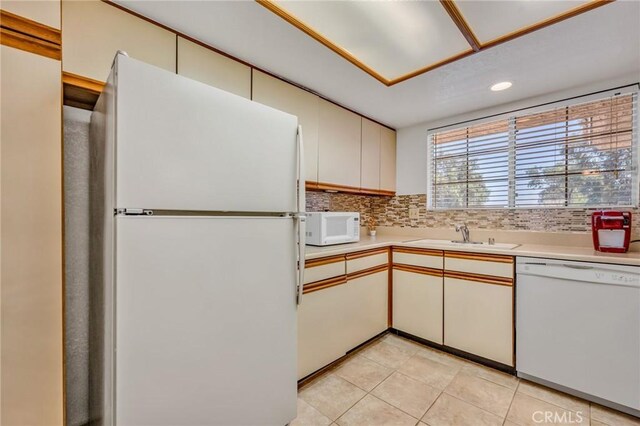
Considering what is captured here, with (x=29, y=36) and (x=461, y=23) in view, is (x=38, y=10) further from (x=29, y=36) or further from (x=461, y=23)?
(x=461, y=23)

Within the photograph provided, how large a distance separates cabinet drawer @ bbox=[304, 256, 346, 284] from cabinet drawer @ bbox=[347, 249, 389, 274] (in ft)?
0.28

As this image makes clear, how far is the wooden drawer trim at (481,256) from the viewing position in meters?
2.03

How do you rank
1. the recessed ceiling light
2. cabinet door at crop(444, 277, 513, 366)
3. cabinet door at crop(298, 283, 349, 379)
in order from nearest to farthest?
cabinet door at crop(298, 283, 349, 379) → cabinet door at crop(444, 277, 513, 366) → the recessed ceiling light

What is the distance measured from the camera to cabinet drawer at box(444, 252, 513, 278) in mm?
2025

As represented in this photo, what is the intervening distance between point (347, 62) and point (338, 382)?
7.10 ft

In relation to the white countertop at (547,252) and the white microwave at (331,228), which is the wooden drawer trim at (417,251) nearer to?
the white countertop at (547,252)

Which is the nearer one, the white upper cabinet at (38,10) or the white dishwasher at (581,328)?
the white upper cabinet at (38,10)

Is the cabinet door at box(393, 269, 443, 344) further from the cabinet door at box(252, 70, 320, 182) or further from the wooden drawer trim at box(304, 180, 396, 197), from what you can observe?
the cabinet door at box(252, 70, 320, 182)

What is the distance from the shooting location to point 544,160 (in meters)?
2.40

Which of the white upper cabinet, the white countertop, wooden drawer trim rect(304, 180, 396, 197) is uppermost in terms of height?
the white upper cabinet

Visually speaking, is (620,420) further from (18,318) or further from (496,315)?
(18,318)

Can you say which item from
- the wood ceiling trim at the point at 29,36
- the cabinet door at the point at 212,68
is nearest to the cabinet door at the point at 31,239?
the wood ceiling trim at the point at 29,36

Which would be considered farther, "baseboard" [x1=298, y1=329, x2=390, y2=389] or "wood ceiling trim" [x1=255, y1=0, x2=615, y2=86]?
"baseboard" [x1=298, y1=329, x2=390, y2=389]

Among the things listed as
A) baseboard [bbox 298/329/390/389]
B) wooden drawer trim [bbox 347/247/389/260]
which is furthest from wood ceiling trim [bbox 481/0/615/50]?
baseboard [bbox 298/329/390/389]
